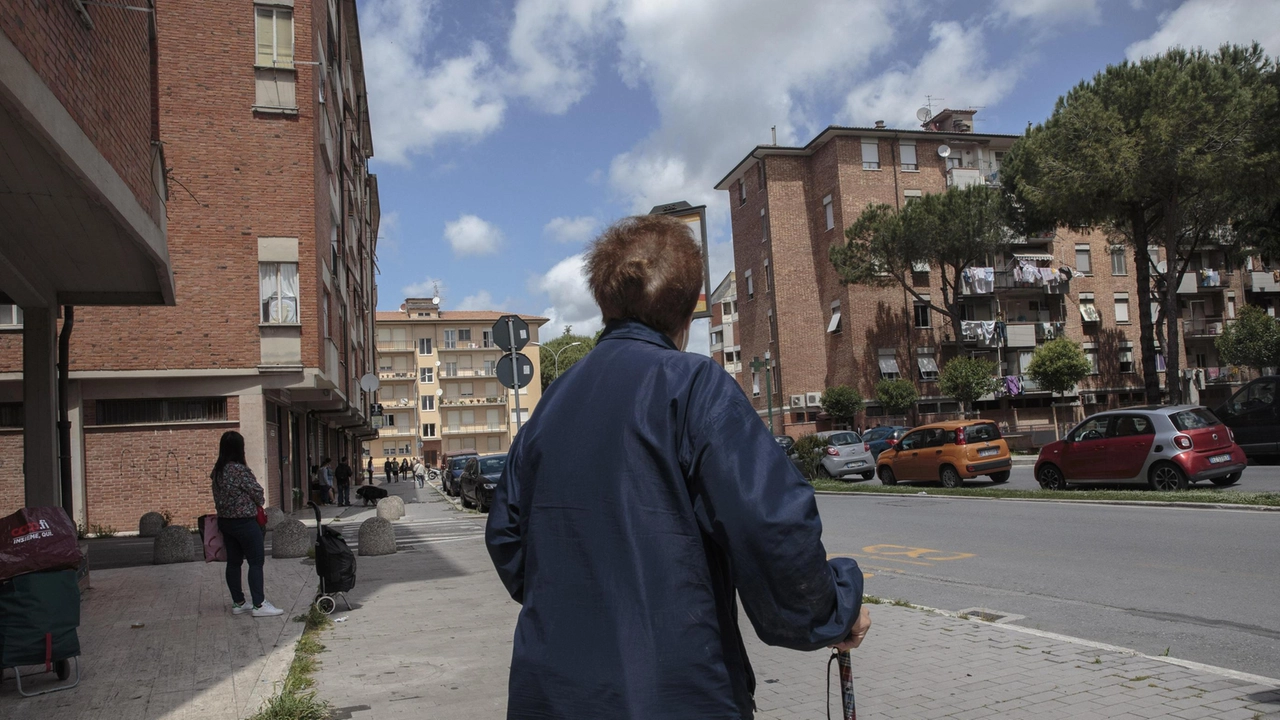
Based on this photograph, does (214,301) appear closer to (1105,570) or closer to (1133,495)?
(1105,570)

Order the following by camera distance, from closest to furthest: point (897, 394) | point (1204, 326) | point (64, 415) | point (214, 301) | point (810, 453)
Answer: point (64, 415) < point (214, 301) < point (810, 453) < point (897, 394) < point (1204, 326)

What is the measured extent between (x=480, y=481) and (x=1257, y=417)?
18.4 m

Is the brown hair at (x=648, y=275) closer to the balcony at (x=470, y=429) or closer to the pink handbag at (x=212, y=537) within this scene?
the pink handbag at (x=212, y=537)

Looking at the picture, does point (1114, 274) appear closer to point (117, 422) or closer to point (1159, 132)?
point (1159, 132)

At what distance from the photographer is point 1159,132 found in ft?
92.1

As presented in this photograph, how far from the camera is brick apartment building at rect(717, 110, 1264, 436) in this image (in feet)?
171

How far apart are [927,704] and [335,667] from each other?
3.87 metres

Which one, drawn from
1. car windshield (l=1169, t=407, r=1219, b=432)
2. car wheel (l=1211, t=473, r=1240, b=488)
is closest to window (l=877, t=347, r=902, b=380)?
car wheel (l=1211, t=473, r=1240, b=488)

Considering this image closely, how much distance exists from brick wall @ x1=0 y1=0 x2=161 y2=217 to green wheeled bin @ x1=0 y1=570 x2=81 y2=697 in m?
3.11

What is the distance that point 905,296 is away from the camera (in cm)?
5269

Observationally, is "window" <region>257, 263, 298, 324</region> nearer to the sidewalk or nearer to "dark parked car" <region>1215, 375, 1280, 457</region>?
the sidewalk

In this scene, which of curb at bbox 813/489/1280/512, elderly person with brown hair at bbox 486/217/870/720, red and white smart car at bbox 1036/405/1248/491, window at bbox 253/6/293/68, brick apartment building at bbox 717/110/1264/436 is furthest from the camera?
brick apartment building at bbox 717/110/1264/436

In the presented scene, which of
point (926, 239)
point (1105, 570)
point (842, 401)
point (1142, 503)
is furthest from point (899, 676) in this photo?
point (926, 239)

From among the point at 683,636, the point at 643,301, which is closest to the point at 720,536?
the point at 683,636
